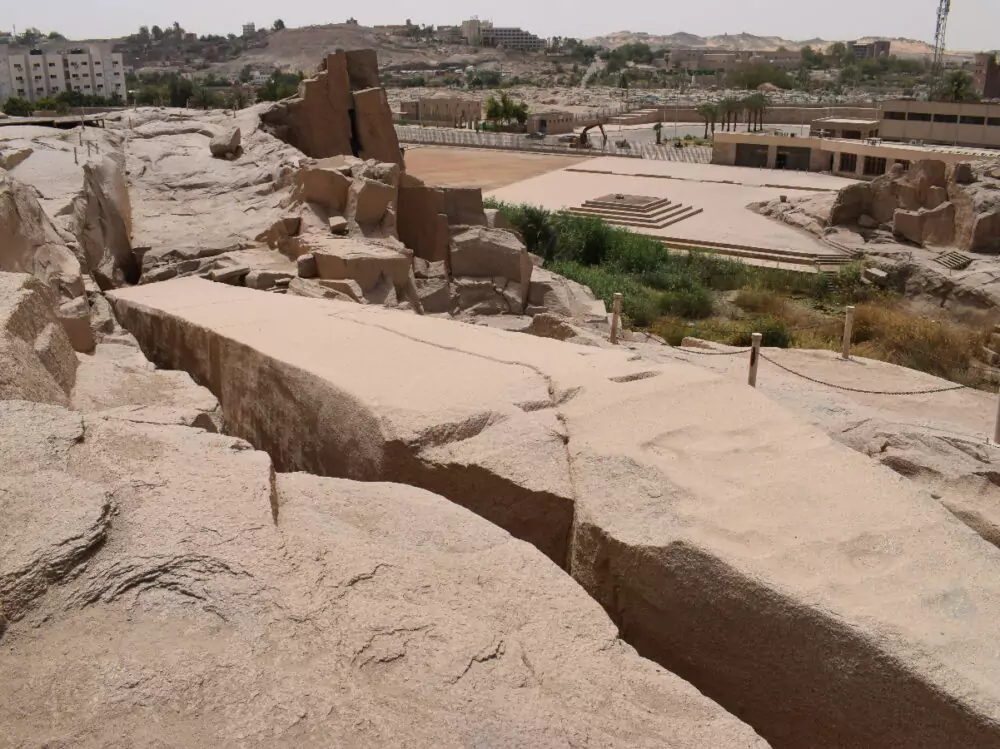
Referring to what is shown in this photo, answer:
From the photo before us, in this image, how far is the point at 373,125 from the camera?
1573 cm

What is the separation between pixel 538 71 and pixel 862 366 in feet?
315

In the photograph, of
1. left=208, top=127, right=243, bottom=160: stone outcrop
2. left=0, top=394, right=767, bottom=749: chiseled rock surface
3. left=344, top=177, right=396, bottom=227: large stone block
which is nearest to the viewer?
left=0, top=394, right=767, bottom=749: chiseled rock surface

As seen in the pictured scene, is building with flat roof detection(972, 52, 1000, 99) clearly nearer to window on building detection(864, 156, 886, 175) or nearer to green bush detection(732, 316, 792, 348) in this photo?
window on building detection(864, 156, 886, 175)

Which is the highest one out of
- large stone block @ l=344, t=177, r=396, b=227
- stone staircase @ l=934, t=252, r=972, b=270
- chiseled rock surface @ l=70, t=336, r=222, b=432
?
large stone block @ l=344, t=177, r=396, b=227

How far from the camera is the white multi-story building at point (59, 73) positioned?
59.5 metres

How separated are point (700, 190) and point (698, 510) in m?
26.7

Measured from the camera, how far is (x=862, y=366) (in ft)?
35.3

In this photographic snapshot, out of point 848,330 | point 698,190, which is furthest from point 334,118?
point 698,190

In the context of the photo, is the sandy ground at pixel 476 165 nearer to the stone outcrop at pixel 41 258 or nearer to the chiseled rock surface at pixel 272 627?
the stone outcrop at pixel 41 258

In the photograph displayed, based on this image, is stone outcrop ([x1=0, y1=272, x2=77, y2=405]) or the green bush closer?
stone outcrop ([x1=0, y1=272, x2=77, y2=405])

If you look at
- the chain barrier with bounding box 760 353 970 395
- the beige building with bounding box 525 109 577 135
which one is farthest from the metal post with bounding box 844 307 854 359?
the beige building with bounding box 525 109 577 135

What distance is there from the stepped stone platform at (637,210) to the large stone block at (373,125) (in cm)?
867

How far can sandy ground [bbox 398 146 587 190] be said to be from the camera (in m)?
30.3

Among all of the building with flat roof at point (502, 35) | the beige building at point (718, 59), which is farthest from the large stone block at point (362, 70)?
the building with flat roof at point (502, 35)
